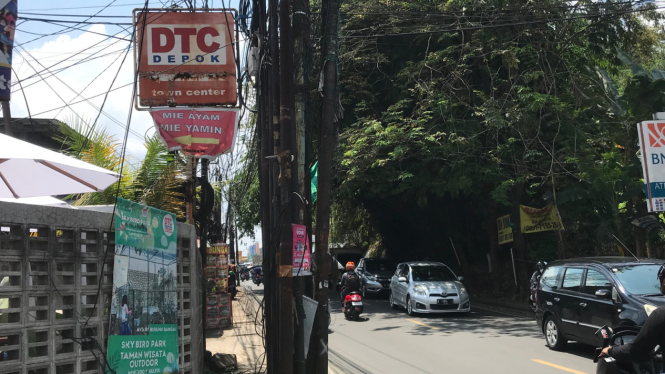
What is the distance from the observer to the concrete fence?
166 inches

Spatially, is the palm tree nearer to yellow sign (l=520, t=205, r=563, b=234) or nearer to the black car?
the black car

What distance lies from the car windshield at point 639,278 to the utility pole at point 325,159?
15.1 ft

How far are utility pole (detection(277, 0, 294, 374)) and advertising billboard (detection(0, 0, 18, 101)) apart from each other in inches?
184

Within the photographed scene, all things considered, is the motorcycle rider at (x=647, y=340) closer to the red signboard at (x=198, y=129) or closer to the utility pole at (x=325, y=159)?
the utility pole at (x=325, y=159)

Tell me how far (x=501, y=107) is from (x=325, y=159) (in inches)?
420

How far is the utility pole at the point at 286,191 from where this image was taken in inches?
265

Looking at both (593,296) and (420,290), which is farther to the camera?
(420,290)

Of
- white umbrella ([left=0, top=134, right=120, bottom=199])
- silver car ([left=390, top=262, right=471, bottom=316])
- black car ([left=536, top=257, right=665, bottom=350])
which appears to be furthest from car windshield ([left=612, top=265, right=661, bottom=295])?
silver car ([left=390, top=262, right=471, bottom=316])

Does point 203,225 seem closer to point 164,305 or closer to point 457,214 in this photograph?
point 164,305

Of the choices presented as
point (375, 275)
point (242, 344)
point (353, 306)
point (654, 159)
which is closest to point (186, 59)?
point (242, 344)

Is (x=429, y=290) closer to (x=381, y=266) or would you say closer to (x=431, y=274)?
(x=431, y=274)

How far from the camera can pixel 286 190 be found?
696 centimetres

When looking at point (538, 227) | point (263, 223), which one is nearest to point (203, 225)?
point (263, 223)

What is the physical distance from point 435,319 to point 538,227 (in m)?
4.91
